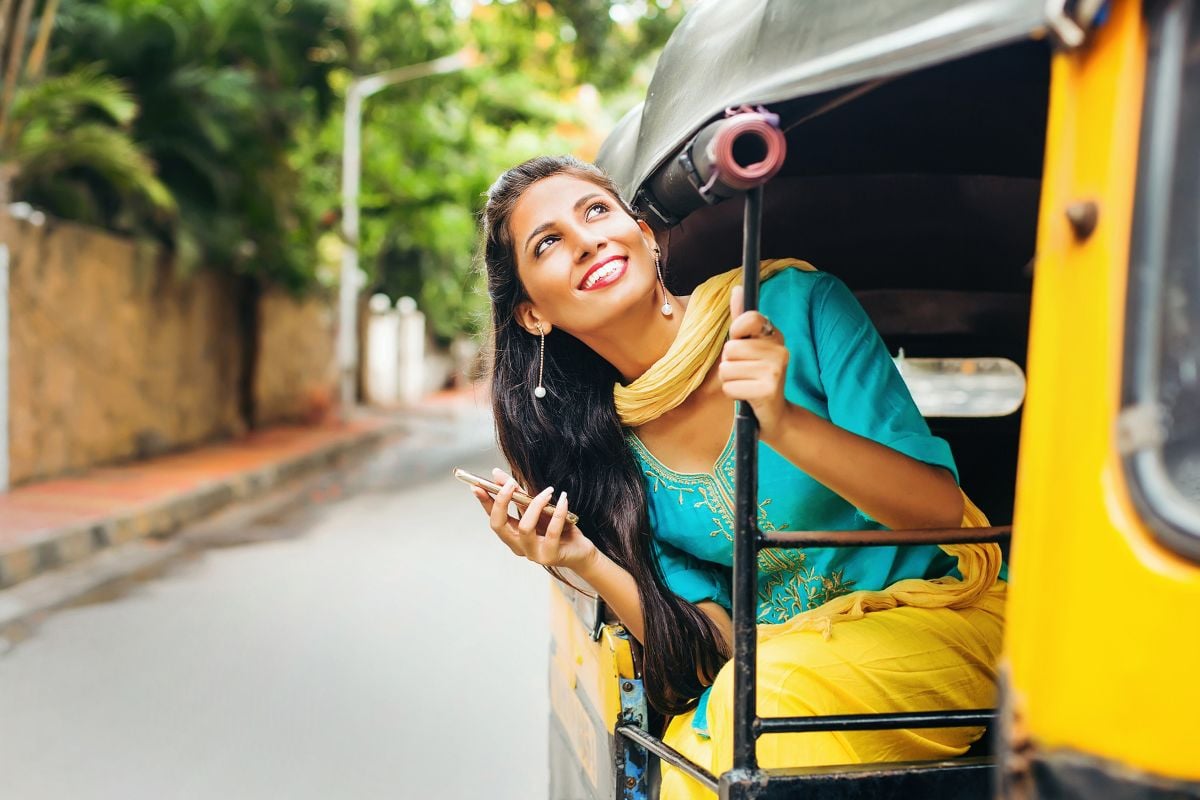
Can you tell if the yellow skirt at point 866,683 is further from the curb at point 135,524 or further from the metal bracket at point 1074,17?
the curb at point 135,524

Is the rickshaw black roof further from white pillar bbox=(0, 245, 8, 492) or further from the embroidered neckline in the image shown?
white pillar bbox=(0, 245, 8, 492)

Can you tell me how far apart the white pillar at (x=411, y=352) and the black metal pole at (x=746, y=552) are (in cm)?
2364

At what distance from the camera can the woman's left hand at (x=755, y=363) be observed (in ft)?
4.96

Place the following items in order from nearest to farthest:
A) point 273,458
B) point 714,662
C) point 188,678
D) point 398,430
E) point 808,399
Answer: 1. point 808,399
2. point 714,662
3. point 188,678
4. point 273,458
5. point 398,430

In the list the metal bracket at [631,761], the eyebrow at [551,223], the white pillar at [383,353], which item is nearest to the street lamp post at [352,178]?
the white pillar at [383,353]

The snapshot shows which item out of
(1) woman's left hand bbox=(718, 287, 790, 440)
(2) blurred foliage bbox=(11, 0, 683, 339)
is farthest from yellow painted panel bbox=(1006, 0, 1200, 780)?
(2) blurred foliage bbox=(11, 0, 683, 339)

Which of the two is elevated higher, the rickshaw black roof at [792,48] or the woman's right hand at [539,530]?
the rickshaw black roof at [792,48]

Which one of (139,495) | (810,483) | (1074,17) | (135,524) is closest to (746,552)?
(810,483)

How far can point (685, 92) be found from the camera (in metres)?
1.71

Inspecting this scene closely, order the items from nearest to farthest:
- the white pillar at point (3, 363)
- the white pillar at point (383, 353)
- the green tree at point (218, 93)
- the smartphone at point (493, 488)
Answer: the smartphone at point (493, 488), the white pillar at point (3, 363), the green tree at point (218, 93), the white pillar at point (383, 353)

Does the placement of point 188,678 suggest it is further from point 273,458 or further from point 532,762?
point 273,458

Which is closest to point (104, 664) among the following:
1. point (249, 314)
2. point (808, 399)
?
point (808, 399)

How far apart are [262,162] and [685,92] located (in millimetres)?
11912

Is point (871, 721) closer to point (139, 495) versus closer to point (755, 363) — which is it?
point (755, 363)
